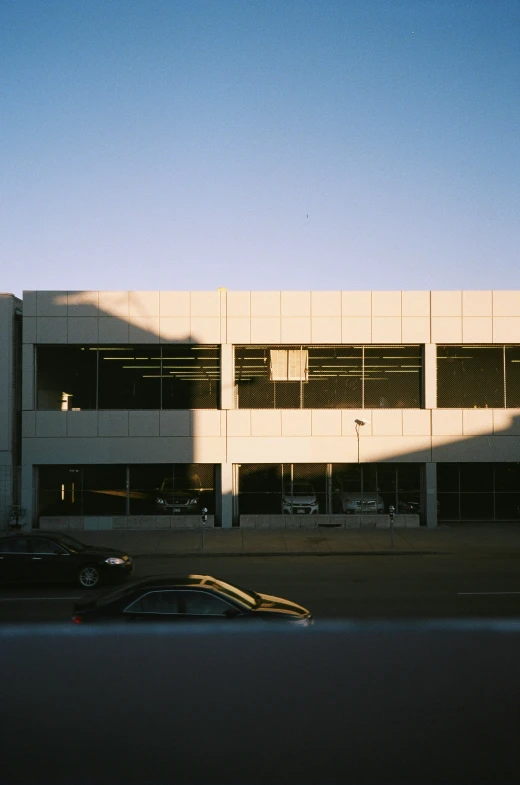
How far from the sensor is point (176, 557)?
1709 cm

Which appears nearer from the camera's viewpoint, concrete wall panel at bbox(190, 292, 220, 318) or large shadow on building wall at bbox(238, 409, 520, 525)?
concrete wall panel at bbox(190, 292, 220, 318)

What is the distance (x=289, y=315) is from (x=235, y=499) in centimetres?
634

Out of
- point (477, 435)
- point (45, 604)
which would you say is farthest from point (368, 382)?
point (45, 604)

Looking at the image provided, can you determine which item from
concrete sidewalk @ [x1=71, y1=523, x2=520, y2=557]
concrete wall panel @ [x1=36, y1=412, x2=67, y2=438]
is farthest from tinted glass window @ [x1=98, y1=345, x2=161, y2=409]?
concrete sidewalk @ [x1=71, y1=523, x2=520, y2=557]

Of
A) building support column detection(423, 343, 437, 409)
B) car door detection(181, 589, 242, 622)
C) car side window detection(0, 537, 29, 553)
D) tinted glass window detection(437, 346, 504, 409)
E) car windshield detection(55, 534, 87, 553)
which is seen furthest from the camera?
tinted glass window detection(437, 346, 504, 409)

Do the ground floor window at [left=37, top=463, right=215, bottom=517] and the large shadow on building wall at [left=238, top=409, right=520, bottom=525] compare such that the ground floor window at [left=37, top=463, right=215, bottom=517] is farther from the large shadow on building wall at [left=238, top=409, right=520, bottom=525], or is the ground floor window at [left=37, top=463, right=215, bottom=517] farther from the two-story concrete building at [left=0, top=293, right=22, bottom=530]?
the large shadow on building wall at [left=238, top=409, right=520, bottom=525]

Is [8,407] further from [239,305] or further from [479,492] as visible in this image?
[479,492]

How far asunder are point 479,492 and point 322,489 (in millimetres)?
5500

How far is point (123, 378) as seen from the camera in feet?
69.1

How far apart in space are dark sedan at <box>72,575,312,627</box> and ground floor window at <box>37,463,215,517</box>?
41.0ft

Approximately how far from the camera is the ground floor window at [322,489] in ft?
70.2

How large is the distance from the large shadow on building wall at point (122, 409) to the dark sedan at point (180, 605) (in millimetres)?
12364

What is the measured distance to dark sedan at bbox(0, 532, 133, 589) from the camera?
12984mm

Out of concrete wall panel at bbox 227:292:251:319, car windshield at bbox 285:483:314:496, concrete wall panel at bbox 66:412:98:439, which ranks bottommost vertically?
car windshield at bbox 285:483:314:496
